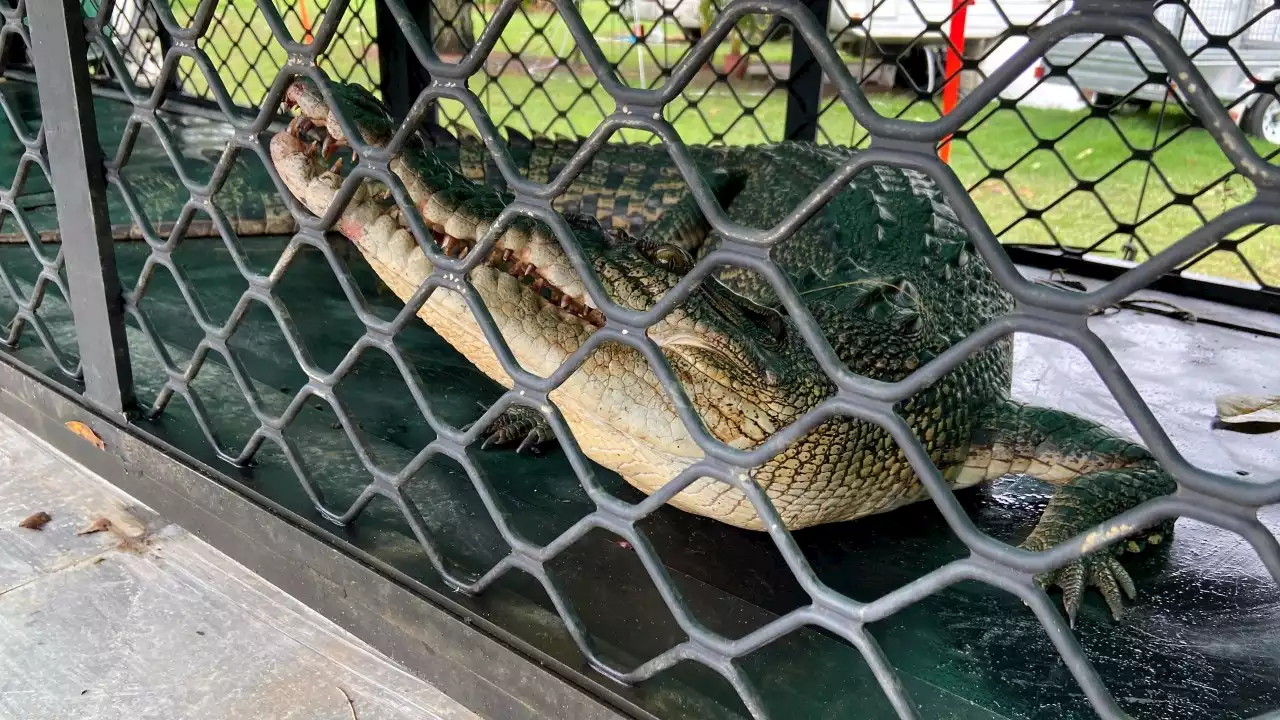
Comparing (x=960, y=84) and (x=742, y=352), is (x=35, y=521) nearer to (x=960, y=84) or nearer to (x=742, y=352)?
(x=742, y=352)

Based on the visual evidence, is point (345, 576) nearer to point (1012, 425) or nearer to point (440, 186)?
point (440, 186)

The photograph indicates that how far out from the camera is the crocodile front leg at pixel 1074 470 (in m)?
1.68

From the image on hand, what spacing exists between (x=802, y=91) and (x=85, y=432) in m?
2.82

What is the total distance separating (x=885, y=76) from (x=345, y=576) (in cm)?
690

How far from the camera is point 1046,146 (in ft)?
11.1

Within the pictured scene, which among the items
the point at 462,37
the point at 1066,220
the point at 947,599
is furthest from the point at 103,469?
the point at 1066,220

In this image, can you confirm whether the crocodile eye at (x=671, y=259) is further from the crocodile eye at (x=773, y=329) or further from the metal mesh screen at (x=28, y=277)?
the metal mesh screen at (x=28, y=277)

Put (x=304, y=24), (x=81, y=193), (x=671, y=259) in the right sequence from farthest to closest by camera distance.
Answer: (x=304, y=24)
(x=81, y=193)
(x=671, y=259)

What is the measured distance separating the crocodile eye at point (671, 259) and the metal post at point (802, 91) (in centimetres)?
229

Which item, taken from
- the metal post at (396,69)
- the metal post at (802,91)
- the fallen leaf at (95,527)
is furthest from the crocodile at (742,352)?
the metal post at (396,69)

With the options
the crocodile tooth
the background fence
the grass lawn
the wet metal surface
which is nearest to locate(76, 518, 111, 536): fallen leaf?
the wet metal surface

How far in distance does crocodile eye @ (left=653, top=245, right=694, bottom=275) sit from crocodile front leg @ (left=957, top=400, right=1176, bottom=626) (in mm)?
847

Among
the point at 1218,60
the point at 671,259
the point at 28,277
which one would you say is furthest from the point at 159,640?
the point at 1218,60

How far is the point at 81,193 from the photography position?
5.57 feet
